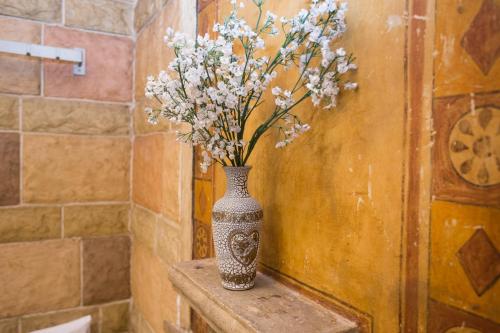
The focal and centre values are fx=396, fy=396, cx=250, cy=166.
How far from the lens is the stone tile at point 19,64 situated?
165 cm

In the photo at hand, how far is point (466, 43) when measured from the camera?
50cm

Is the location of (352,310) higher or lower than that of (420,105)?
lower

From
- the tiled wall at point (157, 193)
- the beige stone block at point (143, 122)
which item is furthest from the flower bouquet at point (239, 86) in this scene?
the beige stone block at point (143, 122)

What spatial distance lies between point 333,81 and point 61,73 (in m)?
1.48

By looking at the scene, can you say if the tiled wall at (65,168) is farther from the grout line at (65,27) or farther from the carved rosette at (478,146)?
the carved rosette at (478,146)

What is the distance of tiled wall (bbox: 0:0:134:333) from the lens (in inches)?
66.2

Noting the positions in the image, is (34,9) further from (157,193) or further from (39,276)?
(39,276)

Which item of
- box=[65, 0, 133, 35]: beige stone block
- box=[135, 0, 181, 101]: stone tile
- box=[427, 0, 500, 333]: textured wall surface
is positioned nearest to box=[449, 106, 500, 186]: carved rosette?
box=[427, 0, 500, 333]: textured wall surface

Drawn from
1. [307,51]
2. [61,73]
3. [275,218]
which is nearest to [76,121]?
[61,73]

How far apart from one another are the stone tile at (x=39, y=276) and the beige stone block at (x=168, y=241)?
0.49m

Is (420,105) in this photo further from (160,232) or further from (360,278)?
(160,232)

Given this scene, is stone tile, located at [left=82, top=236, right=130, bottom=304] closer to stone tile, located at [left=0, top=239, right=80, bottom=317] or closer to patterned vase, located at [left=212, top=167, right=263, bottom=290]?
stone tile, located at [left=0, top=239, right=80, bottom=317]

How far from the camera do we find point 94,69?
1.83 metres

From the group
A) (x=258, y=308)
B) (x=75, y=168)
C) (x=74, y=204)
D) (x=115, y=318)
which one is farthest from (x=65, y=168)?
(x=258, y=308)
